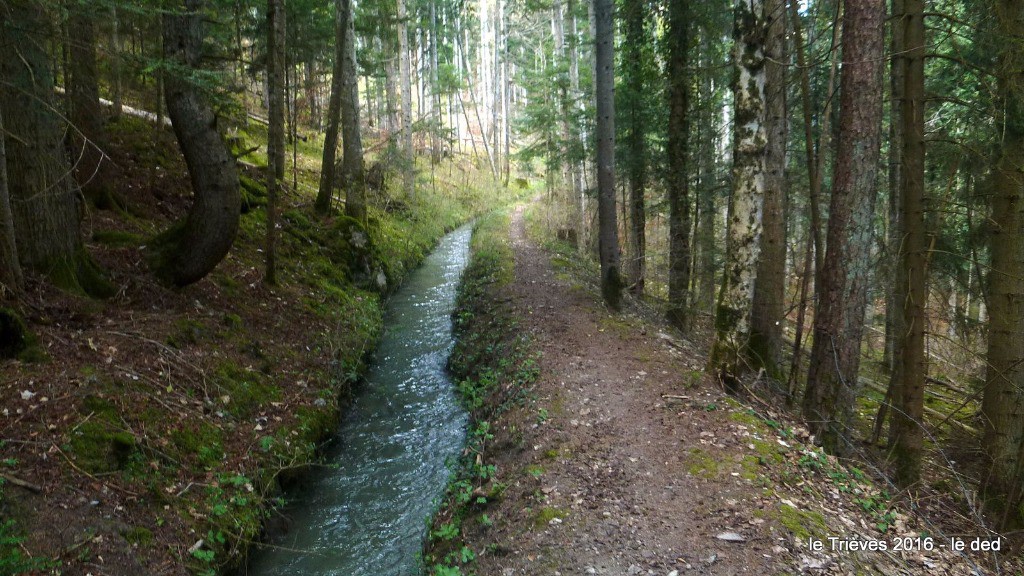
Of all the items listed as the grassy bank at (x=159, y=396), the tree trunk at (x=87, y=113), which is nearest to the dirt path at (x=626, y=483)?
the grassy bank at (x=159, y=396)

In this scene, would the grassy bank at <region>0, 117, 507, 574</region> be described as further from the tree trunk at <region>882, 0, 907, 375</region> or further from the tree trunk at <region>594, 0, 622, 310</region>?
the tree trunk at <region>882, 0, 907, 375</region>

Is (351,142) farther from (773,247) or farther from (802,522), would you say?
(802,522)

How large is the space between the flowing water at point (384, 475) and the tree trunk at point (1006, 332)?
20.7ft

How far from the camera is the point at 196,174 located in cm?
772

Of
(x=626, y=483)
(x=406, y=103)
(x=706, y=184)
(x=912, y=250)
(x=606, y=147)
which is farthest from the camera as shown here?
(x=406, y=103)

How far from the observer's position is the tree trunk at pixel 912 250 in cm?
584

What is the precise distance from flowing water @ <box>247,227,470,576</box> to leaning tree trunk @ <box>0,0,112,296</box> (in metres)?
4.00

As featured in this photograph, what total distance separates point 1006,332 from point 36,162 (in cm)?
1129

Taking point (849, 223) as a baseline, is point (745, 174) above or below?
above

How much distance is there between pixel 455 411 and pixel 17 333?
5441mm

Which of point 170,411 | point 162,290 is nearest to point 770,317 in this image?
point 170,411

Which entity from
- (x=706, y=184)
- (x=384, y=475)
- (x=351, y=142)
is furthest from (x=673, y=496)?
(x=351, y=142)

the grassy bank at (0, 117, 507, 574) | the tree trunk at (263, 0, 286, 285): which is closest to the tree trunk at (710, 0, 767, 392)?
the grassy bank at (0, 117, 507, 574)

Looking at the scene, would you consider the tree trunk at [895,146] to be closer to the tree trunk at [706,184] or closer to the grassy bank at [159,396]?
the tree trunk at [706,184]
